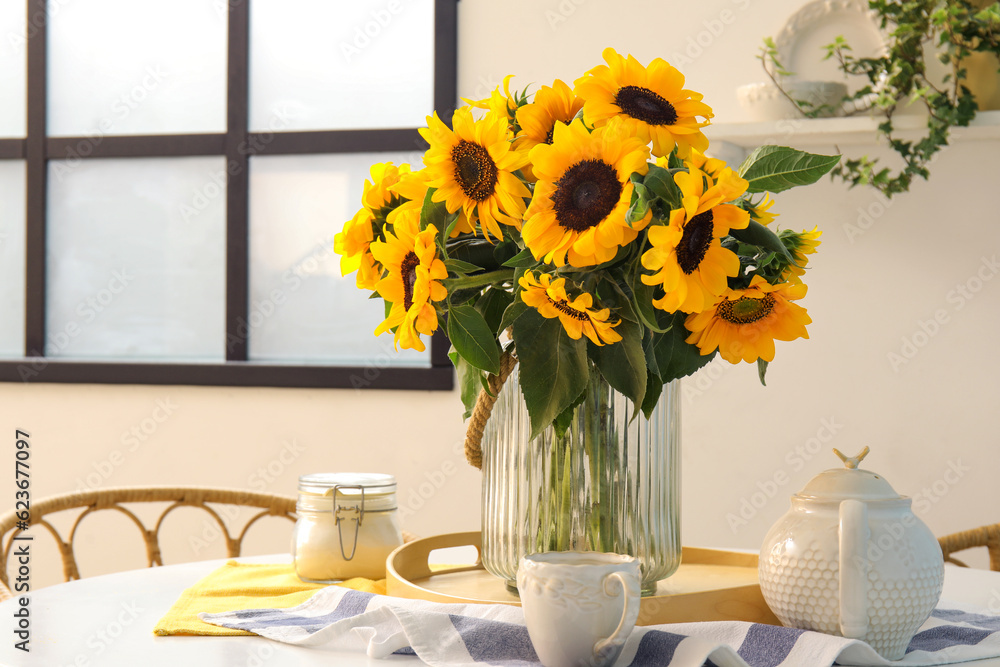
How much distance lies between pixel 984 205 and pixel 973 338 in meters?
0.27

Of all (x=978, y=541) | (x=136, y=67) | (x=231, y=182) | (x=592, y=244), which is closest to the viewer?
(x=592, y=244)

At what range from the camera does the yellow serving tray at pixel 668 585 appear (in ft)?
2.48

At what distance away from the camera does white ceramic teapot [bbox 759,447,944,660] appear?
2.18 feet

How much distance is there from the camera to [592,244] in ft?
2.07

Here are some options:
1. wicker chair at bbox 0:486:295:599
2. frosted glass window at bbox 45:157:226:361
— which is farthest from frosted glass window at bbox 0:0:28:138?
wicker chair at bbox 0:486:295:599

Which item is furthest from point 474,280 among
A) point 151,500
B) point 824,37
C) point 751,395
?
point 824,37

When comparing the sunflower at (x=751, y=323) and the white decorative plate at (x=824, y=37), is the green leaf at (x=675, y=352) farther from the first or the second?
the white decorative plate at (x=824, y=37)

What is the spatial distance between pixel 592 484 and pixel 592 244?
217mm

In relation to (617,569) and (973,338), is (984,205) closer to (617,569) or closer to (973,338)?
(973,338)

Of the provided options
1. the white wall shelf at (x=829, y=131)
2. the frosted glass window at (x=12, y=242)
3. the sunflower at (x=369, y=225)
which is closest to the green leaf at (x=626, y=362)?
the sunflower at (x=369, y=225)

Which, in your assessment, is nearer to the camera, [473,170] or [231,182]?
[473,170]

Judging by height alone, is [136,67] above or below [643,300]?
above

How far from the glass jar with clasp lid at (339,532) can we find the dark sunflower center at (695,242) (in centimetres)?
49

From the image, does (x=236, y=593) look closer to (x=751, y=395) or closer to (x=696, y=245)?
(x=696, y=245)
